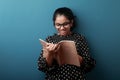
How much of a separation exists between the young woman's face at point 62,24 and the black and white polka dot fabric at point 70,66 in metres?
0.05

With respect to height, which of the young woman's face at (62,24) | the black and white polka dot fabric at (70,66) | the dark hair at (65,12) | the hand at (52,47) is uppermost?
the dark hair at (65,12)

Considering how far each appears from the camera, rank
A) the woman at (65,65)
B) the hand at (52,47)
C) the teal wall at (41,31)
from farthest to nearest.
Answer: the teal wall at (41,31), the woman at (65,65), the hand at (52,47)

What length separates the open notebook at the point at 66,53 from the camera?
1274 mm

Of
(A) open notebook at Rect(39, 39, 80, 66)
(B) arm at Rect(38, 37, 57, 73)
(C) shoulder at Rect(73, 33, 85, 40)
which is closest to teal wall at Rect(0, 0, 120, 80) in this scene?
(C) shoulder at Rect(73, 33, 85, 40)

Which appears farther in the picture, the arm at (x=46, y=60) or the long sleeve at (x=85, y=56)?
the long sleeve at (x=85, y=56)

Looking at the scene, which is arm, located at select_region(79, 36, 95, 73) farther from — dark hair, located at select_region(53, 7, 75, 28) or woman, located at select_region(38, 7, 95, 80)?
→ dark hair, located at select_region(53, 7, 75, 28)

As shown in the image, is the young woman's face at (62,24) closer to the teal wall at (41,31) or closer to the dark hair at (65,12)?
the dark hair at (65,12)

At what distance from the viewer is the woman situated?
145cm

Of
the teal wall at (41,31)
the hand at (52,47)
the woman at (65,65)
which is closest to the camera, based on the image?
the hand at (52,47)

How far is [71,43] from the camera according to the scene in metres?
1.26

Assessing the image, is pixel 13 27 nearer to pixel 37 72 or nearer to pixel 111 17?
pixel 37 72

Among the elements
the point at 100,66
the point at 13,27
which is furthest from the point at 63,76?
the point at 13,27

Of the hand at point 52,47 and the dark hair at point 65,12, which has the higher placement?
the dark hair at point 65,12

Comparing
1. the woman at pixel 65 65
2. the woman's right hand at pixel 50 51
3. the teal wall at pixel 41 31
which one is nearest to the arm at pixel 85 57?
the woman at pixel 65 65
